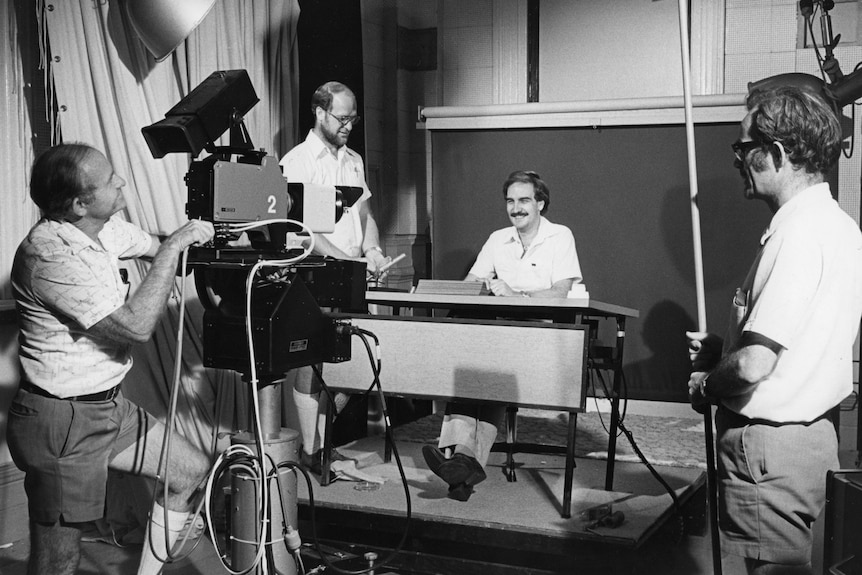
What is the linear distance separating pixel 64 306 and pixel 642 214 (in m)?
4.07

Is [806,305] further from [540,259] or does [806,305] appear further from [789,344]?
[540,259]

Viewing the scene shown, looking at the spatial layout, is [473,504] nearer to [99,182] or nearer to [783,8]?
[99,182]

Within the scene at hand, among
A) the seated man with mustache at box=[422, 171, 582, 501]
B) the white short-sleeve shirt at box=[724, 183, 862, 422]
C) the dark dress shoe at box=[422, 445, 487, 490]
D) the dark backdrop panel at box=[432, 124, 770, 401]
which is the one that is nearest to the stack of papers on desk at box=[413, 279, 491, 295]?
the seated man with mustache at box=[422, 171, 582, 501]

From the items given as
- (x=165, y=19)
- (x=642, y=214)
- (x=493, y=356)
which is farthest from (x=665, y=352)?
(x=165, y=19)

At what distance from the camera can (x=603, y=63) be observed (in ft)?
20.7

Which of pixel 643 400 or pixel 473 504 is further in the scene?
pixel 643 400

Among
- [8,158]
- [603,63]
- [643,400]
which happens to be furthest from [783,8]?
[8,158]

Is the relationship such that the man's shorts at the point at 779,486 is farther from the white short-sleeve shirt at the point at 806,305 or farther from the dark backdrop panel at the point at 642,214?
the dark backdrop panel at the point at 642,214

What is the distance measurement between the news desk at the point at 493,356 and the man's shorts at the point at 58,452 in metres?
1.45

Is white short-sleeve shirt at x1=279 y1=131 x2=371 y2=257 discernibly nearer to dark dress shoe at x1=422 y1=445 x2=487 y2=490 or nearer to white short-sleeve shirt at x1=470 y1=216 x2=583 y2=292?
white short-sleeve shirt at x1=470 y1=216 x2=583 y2=292

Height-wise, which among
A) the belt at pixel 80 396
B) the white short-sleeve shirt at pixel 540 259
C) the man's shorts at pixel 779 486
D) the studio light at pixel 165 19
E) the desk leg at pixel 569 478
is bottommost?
the desk leg at pixel 569 478

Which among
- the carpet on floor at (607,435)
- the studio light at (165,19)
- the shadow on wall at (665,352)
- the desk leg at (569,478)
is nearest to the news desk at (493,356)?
the desk leg at (569,478)

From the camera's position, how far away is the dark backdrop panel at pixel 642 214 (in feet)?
17.8

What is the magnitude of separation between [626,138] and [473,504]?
9.70 feet
